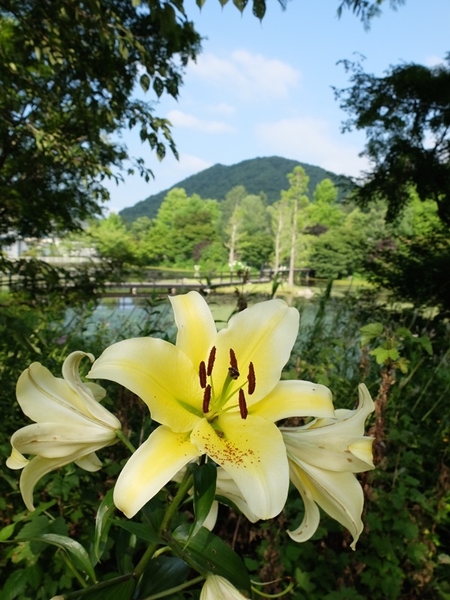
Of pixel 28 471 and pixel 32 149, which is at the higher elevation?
pixel 32 149

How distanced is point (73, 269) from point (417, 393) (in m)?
4.10

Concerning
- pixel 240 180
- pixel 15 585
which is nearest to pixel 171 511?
pixel 15 585

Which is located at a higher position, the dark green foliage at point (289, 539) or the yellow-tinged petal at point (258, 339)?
the yellow-tinged petal at point (258, 339)

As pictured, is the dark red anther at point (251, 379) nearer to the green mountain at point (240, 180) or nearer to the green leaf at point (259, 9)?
the green leaf at point (259, 9)

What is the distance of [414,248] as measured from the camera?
5.18 m

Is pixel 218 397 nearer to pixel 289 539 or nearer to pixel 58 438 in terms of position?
pixel 58 438

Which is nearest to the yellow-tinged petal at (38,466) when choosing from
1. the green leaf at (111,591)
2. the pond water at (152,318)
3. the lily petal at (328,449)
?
the green leaf at (111,591)

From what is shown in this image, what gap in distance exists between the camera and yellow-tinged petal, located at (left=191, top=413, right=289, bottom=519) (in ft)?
1.15

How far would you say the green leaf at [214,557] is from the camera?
0.43 metres

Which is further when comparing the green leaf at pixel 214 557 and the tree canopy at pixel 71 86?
the tree canopy at pixel 71 86

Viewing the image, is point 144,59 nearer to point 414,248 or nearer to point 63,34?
point 63,34

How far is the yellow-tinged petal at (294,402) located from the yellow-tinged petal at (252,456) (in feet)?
0.07

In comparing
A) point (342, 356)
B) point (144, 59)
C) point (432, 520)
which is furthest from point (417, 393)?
point (144, 59)

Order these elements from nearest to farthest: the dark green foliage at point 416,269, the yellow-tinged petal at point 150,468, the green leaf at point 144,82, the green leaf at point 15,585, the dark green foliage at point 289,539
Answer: the yellow-tinged petal at point 150,468 < the green leaf at point 15,585 < the dark green foliage at point 289,539 < the green leaf at point 144,82 < the dark green foliage at point 416,269
